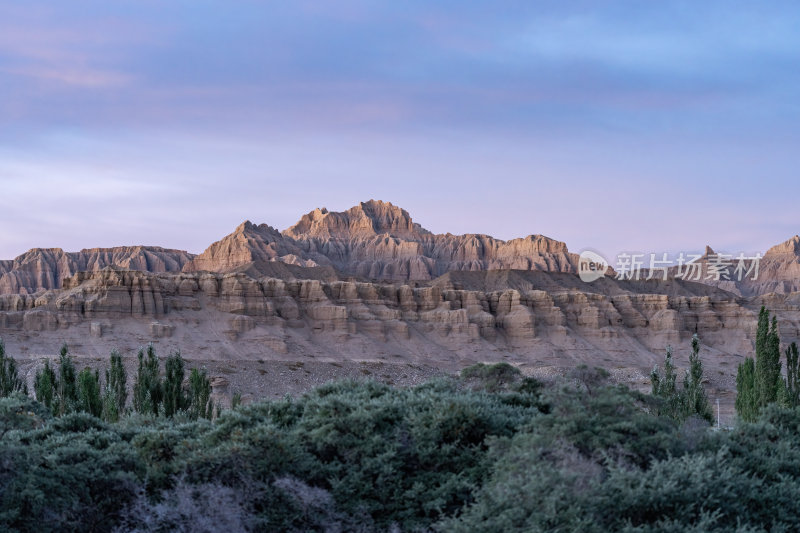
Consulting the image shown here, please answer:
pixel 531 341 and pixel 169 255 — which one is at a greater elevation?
pixel 169 255

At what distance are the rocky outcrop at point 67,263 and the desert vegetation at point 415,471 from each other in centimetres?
14856

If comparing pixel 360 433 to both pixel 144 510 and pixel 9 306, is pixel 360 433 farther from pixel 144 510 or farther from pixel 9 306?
pixel 9 306

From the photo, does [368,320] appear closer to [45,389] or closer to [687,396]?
[687,396]

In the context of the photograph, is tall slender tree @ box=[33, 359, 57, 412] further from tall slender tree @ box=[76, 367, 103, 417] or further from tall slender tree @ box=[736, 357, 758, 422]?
tall slender tree @ box=[736, 357, 758, 422]

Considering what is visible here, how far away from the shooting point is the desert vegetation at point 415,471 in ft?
39.8

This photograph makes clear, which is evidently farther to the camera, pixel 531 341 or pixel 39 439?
pixel 531 341

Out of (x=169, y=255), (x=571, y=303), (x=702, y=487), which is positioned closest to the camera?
(x=702, y=487)

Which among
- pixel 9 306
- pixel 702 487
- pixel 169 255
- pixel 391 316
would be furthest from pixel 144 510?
pixel 169 255

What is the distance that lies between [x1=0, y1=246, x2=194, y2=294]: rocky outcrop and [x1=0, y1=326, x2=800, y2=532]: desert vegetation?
Result: 148560mm

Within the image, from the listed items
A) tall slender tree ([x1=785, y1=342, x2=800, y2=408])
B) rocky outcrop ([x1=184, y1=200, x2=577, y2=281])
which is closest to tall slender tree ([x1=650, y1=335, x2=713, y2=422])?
tall slender tree ([x1=785, y1=342, x2=800, y2=408])

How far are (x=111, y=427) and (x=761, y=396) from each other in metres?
26.8

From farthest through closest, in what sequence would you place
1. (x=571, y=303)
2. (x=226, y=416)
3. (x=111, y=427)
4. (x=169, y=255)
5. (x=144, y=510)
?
(x=169, y=255), (x=571, y=303), (x=111, y=427), (x=226, y=416), (x=144, y=510)

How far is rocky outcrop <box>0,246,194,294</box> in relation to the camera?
161 meters

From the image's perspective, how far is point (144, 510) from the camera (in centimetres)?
1416
